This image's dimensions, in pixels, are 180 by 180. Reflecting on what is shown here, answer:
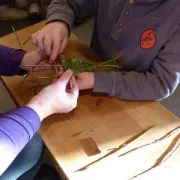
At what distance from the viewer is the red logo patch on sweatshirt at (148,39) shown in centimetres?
81

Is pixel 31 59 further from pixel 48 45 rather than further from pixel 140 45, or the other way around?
pixel 140 45

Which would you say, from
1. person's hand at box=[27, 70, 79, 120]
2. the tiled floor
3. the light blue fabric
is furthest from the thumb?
the tiled floor

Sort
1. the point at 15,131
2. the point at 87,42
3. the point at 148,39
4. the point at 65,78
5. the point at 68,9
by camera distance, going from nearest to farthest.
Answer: the point at 15,131
the point at 65,78
the point at 148,39
the point at 68,9
the point at 87,42

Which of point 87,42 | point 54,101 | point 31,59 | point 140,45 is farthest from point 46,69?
point 87,42

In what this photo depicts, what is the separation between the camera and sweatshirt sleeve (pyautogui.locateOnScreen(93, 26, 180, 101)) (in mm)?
763

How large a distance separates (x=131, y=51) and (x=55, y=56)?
9.4 inches

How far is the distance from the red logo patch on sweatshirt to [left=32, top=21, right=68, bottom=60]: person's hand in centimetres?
24

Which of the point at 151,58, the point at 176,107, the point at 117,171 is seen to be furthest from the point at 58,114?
the point at 176,107

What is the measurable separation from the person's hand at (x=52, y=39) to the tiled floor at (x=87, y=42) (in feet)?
2.25

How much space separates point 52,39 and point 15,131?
0.33 meters

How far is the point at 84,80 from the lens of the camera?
30.1 inches

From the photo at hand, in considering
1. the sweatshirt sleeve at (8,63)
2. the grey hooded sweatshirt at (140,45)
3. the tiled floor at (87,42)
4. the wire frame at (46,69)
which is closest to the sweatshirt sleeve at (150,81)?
the grey hooded sweatshirt at (140,45)

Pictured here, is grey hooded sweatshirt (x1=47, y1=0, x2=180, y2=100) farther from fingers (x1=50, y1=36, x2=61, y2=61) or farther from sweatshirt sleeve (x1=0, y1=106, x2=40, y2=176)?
sweatshirt sleeve (x1=0, y1=106, x2=40, y2=176)

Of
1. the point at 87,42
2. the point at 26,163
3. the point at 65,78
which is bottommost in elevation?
the point at 87,42
